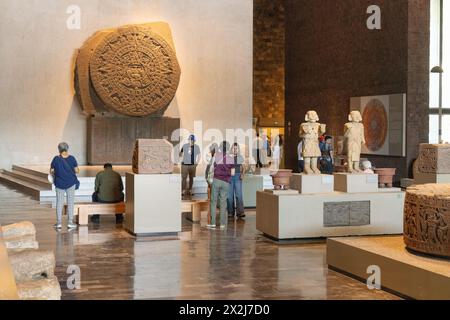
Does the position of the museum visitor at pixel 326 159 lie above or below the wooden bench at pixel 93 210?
above

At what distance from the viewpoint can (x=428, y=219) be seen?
20.6ft

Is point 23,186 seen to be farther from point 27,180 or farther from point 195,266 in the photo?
point 195,266

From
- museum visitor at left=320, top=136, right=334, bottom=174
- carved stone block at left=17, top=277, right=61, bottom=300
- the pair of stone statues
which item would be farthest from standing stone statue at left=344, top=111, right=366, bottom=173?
carved stone block at left=17, top=277, right=61, bottom=300

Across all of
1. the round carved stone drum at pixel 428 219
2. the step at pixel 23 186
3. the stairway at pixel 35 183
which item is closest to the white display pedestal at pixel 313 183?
the round carved stone drum at pixel 428 219

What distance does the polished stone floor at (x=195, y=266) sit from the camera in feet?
21.4

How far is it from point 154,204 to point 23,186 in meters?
6.69

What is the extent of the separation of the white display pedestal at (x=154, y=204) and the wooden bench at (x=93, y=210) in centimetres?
123

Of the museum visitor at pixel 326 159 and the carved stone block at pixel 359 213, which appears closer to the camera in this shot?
the carved stone block at pixel 359 213

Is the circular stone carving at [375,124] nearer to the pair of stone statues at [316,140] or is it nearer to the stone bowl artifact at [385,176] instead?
the stone bowl artifact at [385,176]

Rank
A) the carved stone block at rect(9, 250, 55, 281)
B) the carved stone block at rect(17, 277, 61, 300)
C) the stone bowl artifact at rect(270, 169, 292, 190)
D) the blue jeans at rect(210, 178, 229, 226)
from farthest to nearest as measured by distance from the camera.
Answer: the blue jeans at rect(210, 178, 229, 226) < the stone bowl artifact at rect(270, 169, 292, 190) < the carved stone block at rect(9, 250, 55, 281) < the carved stone block at rect(17, 277, 61, 300)

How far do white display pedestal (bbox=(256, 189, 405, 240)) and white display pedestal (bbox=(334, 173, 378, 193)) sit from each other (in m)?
0.15

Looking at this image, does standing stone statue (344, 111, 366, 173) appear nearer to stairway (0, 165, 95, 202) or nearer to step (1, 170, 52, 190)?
stairway (0, 165, 95, 202)

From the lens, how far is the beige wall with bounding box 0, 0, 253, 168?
17.6 metres

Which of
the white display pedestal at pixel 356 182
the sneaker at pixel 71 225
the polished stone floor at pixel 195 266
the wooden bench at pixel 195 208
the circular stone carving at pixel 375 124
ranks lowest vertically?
the polished stone floor at pixel 195 266
